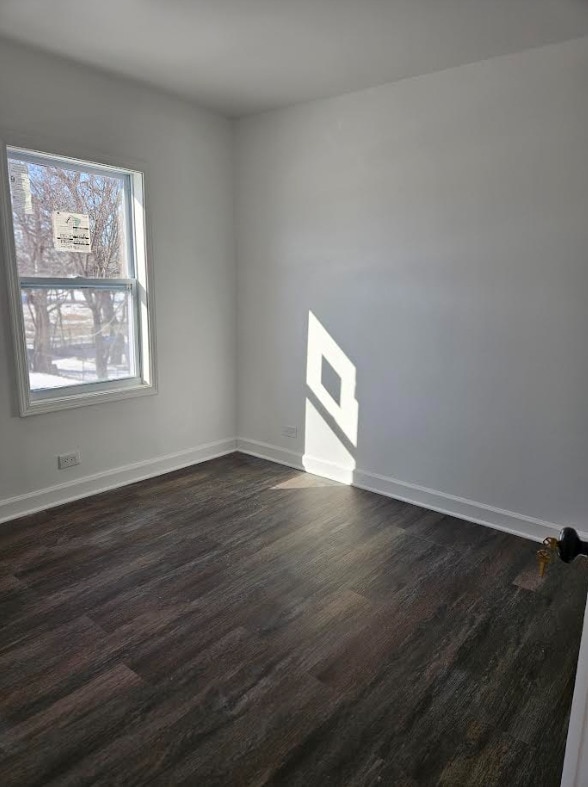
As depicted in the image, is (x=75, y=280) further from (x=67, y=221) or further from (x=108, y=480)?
(x=108, y=480)

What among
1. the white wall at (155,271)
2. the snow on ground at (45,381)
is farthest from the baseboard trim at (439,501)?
the snow on ground at (45,381)

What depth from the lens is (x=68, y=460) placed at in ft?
11.8

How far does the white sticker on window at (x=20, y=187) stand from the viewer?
3.16m

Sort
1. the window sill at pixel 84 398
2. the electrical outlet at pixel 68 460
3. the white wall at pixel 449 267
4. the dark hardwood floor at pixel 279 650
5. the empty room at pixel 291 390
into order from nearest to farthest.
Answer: the dark hardwood floor at pixel 279 650, the empty room at pixel 291 390, the white wall at pixel 449 267, the window sill at pixel 84 398, the electrical outlet at pixel 68 460

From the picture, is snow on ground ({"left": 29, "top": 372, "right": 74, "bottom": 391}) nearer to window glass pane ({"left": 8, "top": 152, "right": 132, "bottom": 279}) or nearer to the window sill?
the window sill

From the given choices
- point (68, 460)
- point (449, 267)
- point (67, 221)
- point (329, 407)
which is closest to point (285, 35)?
point (449, 267)

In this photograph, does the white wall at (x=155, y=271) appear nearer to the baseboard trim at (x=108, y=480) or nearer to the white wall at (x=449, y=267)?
the baseboard trim at (x=108, y=480)

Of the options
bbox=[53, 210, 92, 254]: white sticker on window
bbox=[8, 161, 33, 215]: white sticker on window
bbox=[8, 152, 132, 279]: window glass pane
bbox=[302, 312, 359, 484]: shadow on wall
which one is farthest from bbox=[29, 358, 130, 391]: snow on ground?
bbox=[302, 312, 359, 484]: shadow on wall

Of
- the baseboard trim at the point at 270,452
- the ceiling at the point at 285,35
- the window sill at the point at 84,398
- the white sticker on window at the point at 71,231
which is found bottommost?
the baseboard trim at the point at 270,452

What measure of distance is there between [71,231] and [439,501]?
2960 mm

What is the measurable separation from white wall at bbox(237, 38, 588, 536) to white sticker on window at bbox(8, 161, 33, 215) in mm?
1703

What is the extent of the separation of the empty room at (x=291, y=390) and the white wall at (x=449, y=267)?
0.02 meters

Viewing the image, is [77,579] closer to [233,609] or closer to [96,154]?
[233,609]

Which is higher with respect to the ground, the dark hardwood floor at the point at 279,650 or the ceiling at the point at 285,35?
the ceiling at the point at 285,35
